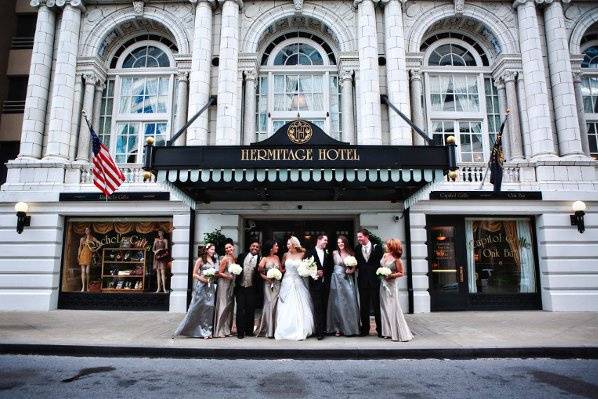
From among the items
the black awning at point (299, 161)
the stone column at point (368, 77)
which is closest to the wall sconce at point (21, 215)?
the black awning at point (299, 161)

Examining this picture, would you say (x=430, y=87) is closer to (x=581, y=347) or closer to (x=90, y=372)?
(x=581, y=347)

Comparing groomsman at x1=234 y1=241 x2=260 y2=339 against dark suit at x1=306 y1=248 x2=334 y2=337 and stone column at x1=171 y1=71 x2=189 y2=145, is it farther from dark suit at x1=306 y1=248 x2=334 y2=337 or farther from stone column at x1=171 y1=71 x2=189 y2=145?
stone column at x1=171 y1=71 x2=189 y2=145

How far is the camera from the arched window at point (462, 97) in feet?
48.9

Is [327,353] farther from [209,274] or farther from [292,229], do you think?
[292,229]

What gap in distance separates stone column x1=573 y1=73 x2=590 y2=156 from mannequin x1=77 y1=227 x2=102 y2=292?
57.9 ft

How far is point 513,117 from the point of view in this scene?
14484mm

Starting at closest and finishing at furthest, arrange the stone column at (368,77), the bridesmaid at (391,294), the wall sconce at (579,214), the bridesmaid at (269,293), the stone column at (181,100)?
the bridesmaid at (391,294)
the bridesmaid at (269,293)
the wall sconce at (579,214)
the stone column at (368,77)
the stone column at (181,100)

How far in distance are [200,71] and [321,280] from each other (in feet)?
29.9

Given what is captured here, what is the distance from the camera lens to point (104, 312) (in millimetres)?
12664

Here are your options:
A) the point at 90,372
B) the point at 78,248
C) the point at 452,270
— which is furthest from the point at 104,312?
the point at 452,270

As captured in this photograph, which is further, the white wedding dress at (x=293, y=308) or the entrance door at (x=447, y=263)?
the entrance door at (x=447, y=263)

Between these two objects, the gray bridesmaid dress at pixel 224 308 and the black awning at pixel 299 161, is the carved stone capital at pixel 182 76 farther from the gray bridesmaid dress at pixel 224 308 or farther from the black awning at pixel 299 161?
the gray bridesmaid dress at pixel 224 308

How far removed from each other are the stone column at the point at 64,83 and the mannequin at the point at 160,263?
4.30 metres

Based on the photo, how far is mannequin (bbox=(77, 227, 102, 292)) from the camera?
1365cm
